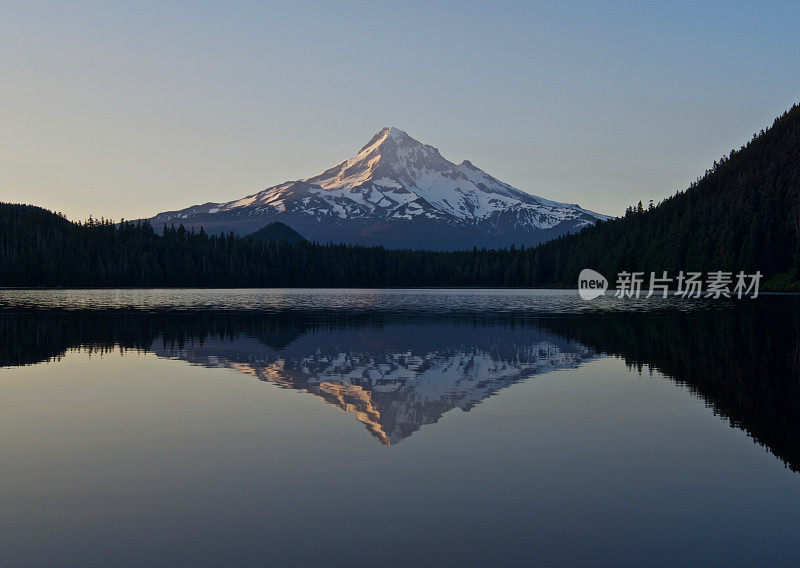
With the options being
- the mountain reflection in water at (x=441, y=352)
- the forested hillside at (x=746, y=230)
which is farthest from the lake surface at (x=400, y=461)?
the forested hillside at (x=746, y=230)

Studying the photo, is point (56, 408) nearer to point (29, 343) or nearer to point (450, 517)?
point (450, 517)

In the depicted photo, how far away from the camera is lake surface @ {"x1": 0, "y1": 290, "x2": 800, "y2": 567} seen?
11094 millimetres

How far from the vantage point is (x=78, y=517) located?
1235cm

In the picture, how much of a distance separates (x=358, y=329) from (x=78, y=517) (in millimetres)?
43337

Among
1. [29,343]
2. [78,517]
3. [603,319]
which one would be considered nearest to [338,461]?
[78,517]

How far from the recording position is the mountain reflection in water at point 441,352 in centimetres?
2281

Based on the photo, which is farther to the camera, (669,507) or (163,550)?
(669,507)

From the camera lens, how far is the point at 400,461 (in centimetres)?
1616

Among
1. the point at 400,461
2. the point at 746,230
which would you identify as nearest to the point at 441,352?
the point at 400,461

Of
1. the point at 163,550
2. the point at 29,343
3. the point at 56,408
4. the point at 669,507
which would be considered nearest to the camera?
the point at 163,550

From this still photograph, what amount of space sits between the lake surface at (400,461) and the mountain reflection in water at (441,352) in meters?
Answer: 0.22

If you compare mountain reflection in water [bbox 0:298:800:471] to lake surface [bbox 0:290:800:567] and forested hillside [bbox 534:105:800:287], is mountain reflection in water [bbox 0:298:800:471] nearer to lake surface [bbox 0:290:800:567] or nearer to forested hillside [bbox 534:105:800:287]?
lake surface [bbox 0:290:800:567]

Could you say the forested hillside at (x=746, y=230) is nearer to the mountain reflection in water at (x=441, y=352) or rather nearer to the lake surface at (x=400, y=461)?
the mountain reflection in water at (x=441, y=352)

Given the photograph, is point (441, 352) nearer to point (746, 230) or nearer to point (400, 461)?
point (400, 461)
